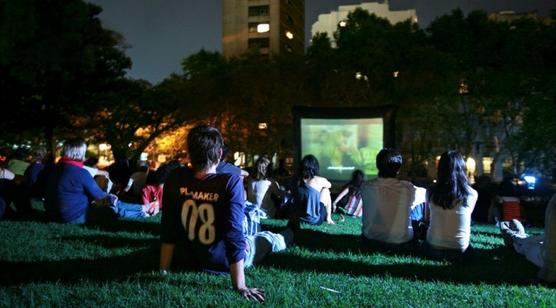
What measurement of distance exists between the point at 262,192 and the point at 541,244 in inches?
202

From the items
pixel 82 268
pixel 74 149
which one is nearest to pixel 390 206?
pixel 82 268

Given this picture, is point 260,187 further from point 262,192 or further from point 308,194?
point 308,194

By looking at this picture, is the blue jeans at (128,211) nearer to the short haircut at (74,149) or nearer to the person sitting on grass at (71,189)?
the person sitting on grass at (71,189)

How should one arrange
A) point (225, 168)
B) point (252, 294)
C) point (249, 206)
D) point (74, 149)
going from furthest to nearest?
point (225, 168) → point (74, 149) → point (249, 206) → point (252, 294)

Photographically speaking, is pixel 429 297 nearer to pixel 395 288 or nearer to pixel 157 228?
pixel 395 288

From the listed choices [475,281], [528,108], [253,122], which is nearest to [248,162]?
[253,122]

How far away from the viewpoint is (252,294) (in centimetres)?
399

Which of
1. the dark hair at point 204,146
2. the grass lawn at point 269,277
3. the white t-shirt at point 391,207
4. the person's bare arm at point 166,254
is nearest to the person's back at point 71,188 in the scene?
the grass lawn at point 269,277

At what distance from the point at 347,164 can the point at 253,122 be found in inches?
415

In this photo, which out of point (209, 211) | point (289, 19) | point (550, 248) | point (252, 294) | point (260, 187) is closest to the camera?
point (252, 294)

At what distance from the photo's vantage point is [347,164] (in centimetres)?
1677

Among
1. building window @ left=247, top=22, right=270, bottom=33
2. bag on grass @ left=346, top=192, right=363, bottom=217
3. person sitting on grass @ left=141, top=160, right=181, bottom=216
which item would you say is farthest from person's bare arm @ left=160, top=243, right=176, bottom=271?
building window @ left=247, top=22, right=270, bottom=33

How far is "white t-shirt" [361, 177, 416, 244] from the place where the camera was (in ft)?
20.9

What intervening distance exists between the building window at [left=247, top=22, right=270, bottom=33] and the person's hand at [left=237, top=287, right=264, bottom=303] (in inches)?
3026
